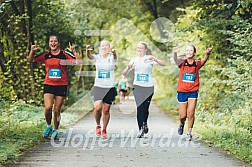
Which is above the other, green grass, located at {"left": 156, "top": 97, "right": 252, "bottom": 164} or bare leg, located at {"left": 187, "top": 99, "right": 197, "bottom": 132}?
bare leg, located at {"left": 187, "top": 99, "right": 197, "bottom": 132}

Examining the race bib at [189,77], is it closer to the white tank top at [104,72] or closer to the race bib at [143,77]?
the race bib at [143,77]

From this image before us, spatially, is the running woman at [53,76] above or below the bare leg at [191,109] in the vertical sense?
above

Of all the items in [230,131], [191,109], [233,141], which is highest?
[191,109]

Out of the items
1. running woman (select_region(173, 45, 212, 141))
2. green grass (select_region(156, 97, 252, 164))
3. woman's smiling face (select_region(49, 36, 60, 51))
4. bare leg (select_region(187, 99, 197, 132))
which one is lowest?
green grass (select_region(156, 97, 252, 164))

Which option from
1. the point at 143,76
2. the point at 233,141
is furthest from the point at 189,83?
the point at 233,141

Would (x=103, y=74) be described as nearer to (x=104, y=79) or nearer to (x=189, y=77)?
(x=104, y=79)

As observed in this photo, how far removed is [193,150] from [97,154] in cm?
179

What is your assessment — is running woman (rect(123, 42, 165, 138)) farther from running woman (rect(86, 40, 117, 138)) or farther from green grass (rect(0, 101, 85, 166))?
green grass (rect(0, 101, 85, 166))

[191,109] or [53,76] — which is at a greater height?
[53,76]

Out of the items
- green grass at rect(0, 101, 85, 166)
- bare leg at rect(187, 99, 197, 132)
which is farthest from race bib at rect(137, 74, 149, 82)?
green grass at rect(0, 101, 85, 166)

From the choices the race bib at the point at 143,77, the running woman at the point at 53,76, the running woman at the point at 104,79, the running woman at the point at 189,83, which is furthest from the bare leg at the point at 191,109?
the running woman at the point at 53,76

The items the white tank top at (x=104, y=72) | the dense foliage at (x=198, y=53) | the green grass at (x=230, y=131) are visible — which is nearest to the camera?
the green grass at (x=230, y=131)

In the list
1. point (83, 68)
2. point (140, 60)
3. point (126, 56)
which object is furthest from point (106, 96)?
point (126, 56)

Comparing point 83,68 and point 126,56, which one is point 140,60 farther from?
point 126,56
